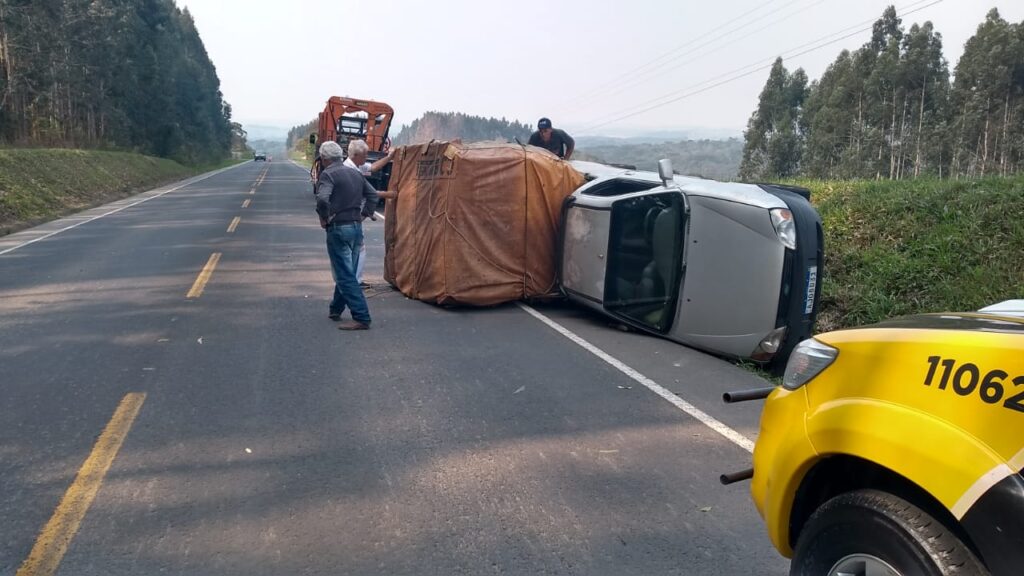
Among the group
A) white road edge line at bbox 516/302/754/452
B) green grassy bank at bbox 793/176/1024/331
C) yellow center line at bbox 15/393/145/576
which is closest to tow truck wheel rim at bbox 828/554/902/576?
white road edge line at bbox 516/302/754/452

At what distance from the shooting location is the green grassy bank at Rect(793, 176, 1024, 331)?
813 cm

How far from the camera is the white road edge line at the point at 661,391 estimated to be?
5.32 metres

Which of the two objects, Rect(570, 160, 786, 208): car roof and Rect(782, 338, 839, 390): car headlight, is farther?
Rect(570, 160, 786, 208): car roof

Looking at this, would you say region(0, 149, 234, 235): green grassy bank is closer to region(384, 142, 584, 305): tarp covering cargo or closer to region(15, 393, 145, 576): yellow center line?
region(384, 142, 584, 305): tarp covering cargo

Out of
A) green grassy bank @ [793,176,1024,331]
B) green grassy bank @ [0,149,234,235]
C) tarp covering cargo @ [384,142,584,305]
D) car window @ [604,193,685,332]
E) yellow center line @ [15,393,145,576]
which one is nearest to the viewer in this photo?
yellow center line @ [15,393,145,576]

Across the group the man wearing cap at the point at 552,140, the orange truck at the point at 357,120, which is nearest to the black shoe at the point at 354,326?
the man wearing cap at the point at 552,140

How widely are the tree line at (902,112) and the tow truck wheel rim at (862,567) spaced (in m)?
33.7

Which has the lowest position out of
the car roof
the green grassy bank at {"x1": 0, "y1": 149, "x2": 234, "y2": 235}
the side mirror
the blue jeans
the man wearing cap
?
the green grassy bank at {"x1": 0, "y1": 149, "x2": 234, "y2": 235}

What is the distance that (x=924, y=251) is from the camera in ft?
29.2

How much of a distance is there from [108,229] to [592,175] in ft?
40.5

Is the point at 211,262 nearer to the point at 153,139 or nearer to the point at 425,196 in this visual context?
the point at 425,196

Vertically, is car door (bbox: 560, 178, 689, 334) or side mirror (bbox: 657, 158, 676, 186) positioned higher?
side mirror (bbox: 657, 158, 676, 186)

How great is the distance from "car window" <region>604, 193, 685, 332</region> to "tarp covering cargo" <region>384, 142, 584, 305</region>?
52.1 inches

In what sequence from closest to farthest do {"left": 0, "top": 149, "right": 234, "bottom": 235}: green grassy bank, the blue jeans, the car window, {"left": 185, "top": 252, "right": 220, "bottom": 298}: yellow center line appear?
the car window
the blue jeans
{"left": 185, "top": 252, "right": 220, "bottom": 298}: yellow center line
{"left": 0, "top": 149, "right": 234, "bottom": 235}: green grassy bank
